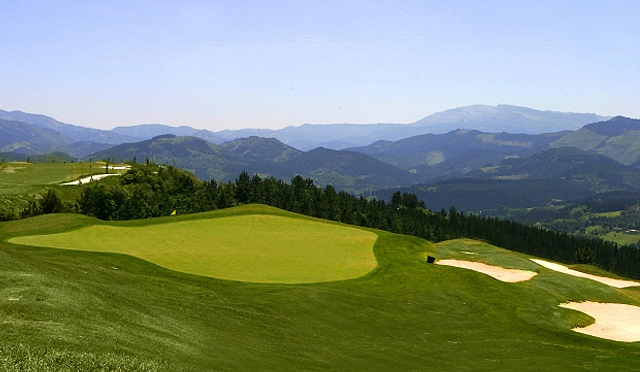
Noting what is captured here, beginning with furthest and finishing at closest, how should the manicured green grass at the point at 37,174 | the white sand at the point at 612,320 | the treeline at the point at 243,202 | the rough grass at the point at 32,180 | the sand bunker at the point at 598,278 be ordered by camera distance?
the manicured green grass at the point at 37,174
the rough grass at the point at 32,180
the treeline at the point at 243,202
the sand bunker at the point at 598,278
the white sand at the point at 612,320

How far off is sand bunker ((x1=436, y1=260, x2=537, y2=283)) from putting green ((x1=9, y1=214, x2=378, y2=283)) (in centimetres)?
1308

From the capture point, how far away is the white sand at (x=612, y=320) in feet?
147

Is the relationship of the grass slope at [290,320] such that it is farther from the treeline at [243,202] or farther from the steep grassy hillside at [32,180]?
the steep grassy hillside at [32,180]

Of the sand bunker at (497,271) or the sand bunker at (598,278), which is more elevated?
the sand bunker at (497,271)

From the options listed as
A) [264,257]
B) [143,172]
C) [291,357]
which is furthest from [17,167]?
[291,357]

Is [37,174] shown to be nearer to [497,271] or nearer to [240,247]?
[240,247]

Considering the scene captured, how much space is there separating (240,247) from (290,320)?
87.5ft

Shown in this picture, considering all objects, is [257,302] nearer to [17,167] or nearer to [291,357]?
[291,357]

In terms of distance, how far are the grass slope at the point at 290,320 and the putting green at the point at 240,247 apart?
3.22m

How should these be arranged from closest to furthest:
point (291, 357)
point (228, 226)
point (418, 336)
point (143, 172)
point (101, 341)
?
point (101, 341)
point (291, 357)
point (418, 336)
point (228, 226)
point (143, 172)

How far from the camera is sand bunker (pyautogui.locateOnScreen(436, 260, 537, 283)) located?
64.6 meters

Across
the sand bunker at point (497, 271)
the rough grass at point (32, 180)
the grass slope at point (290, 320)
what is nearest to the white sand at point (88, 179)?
the rough grass at point (32, 180)

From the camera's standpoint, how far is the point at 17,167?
18650 centimetres

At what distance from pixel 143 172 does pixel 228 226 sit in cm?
10385
